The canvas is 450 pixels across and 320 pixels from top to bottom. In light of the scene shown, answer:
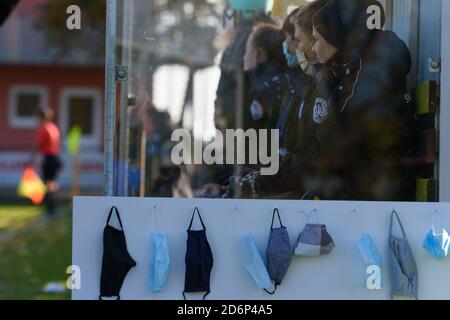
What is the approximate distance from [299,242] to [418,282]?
1.57 ft

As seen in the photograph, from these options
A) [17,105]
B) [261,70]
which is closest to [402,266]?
[261,70]

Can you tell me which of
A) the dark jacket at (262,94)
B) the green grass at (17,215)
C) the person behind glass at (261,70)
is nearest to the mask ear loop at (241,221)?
the dark jacket at (262,94)

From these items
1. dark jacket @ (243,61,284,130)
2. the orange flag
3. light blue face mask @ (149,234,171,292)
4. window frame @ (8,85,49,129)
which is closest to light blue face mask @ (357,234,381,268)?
light blue face mask @ (149,234,171,292)

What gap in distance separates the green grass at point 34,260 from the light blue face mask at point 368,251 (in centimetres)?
331

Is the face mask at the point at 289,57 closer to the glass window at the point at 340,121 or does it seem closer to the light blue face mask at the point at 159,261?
the glass window at the point at 340,121

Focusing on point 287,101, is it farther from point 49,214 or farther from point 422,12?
point 49,214

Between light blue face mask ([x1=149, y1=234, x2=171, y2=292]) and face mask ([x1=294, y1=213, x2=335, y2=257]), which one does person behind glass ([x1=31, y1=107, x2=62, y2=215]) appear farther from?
face mask ([x1=294, y1=213, x2=335, y2=257])

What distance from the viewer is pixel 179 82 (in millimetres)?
6664

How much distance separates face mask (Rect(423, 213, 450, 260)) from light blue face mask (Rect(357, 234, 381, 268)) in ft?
0.62

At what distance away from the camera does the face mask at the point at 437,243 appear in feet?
9.26

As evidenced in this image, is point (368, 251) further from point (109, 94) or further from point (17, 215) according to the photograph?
point (17, 215)

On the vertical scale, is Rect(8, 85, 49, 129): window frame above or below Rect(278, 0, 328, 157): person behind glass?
above

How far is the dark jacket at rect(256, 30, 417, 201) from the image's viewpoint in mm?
3158

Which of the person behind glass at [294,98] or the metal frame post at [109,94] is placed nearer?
the metal frame post at [109,94]
